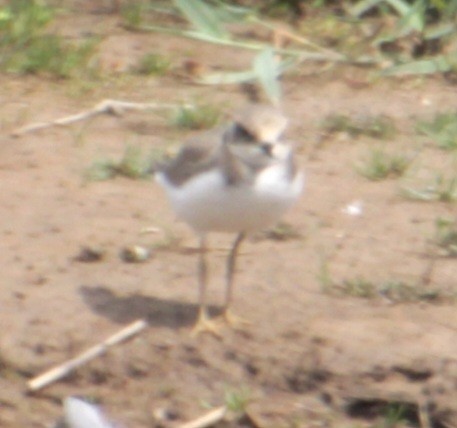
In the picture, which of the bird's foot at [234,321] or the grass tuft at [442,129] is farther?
the grass tuft at [442,129]

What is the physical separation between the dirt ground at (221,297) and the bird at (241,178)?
500mm

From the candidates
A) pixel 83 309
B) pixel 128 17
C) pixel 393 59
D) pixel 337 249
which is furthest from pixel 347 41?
pixel 83 309

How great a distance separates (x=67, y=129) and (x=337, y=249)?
1.96 meters

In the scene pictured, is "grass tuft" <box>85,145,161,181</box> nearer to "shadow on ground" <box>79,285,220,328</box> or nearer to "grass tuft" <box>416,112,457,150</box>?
"shadow on ground" <box>79,285,220,328</box>

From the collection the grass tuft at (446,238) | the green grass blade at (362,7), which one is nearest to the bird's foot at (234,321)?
the grass tuft at (446,238)

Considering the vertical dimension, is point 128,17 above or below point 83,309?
above

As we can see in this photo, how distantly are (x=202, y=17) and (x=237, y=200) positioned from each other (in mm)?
3162

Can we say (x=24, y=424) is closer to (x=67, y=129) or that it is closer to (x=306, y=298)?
(x=306, y=298)

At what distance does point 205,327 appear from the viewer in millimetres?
6531

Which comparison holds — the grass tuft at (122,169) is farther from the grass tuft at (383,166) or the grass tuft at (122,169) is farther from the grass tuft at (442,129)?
the grass tuft at (442,129)

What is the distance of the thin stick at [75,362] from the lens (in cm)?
641

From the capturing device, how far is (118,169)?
7.91 meters

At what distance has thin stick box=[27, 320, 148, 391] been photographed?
6.41 metres

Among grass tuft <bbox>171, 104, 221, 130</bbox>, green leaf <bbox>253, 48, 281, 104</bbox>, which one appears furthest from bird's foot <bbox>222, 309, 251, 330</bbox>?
green leaf <bbox>253, 48, 281, 104</bbox>
